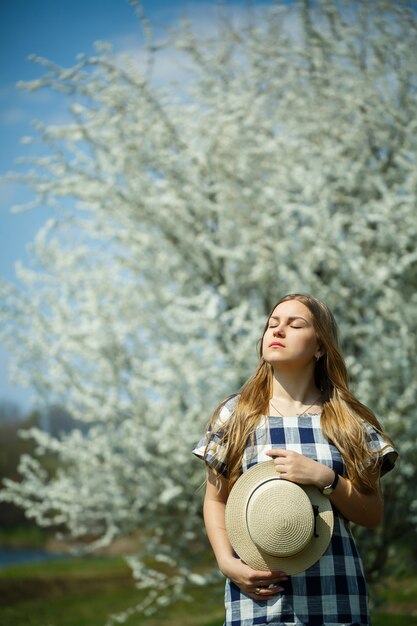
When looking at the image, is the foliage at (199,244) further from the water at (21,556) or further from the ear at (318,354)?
the water at (21,556)

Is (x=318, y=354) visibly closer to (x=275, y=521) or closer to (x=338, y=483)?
(x=338, y=483)

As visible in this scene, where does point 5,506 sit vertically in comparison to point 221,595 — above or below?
above

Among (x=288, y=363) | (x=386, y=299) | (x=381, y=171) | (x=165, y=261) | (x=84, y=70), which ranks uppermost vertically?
(x=84, y=70)

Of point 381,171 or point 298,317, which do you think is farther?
point 381,171

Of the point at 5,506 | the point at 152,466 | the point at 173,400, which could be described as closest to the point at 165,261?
the point at 173,400

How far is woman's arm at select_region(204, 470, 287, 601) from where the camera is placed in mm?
1886

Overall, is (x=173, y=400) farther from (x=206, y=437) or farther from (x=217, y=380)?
(x=206, y=437)

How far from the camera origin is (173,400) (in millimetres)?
4988

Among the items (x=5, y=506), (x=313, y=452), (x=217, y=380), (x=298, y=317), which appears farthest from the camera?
(x=5, y=506)

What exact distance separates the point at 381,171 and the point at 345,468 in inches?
170

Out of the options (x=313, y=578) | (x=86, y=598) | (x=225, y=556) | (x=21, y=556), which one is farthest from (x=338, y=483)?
(x=21, y=556)

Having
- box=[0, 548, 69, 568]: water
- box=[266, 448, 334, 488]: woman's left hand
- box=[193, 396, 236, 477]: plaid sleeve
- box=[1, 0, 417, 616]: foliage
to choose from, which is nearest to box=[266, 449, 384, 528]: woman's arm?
box=[266, 448, 334, 488]: woman's left hand

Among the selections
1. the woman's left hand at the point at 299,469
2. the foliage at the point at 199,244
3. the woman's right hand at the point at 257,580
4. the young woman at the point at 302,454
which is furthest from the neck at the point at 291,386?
the foliage at the point at 199,244

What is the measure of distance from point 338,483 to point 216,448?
1.14 feet
